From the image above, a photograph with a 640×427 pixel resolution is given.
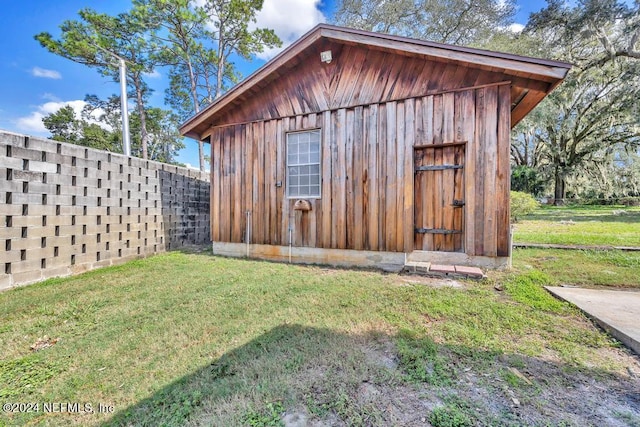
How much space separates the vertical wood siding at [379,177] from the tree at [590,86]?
12223 mm

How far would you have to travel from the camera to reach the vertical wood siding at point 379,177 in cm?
418

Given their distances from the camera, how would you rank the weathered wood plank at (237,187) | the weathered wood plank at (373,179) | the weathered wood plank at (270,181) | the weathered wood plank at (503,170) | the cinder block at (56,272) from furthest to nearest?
the weathered wood plank at (237,187) → the weathered wood plank at (270,181) → the weathered wood plank at (373,179) → the weathered wood plank at (503,170) → the cinder block at (56,272)

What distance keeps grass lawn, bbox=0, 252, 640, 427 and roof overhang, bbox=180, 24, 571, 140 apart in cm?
302

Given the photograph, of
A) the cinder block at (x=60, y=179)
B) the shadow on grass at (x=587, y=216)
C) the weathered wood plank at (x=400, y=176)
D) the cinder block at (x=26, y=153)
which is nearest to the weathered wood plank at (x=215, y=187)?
the cinder block at (x=60, y=179)

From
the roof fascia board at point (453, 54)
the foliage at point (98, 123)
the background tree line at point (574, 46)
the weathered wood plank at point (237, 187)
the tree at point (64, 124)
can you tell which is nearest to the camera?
the roof fascia board at point (453, 54)

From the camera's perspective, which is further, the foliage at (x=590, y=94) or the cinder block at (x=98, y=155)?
the foliage at (x=590, y=94)

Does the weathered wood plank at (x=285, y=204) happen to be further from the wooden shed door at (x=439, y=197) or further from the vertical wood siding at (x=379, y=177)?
the wooden shed door at (x=439, y=197)

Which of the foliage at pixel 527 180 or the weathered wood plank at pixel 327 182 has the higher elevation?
the foliage at pixel 527 180

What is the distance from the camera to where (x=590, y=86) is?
1507 cm

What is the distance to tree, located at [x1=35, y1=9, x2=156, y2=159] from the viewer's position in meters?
13.0

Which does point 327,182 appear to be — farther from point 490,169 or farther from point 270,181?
point 490,169

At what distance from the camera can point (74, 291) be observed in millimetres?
3551

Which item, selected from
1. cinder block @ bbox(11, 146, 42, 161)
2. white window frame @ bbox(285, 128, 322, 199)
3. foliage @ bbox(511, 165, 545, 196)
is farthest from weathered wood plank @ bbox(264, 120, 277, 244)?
foliage @ bbox(511, 165, 545, 196)

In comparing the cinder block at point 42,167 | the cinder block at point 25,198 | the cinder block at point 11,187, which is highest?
the cinder block at point 42,167
